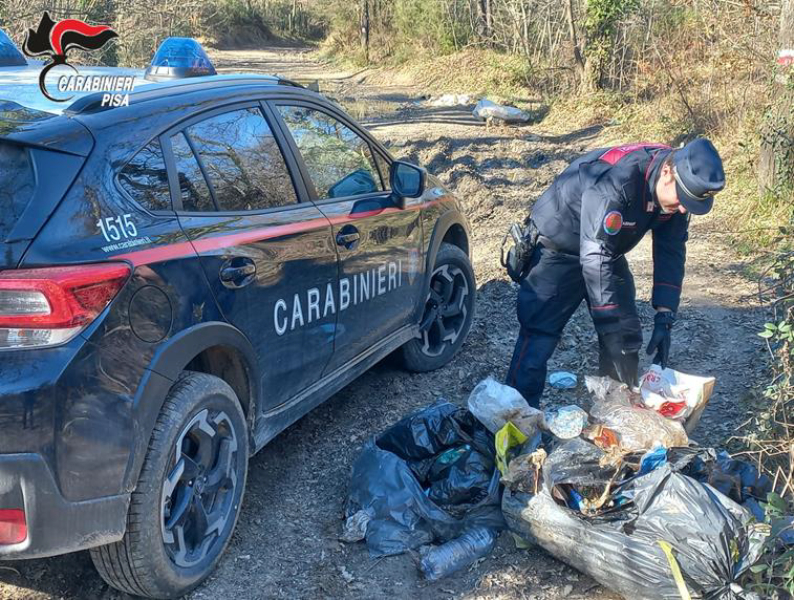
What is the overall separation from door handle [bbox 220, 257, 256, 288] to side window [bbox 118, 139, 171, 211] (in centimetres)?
31

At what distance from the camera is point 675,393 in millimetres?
3605

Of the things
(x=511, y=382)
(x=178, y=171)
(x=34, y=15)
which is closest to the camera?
(x=178, y=171)

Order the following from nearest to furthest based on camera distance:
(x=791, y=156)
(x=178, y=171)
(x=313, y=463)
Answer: (x=178, y=171) → (x=313, y=463) → (x=791, y=156)

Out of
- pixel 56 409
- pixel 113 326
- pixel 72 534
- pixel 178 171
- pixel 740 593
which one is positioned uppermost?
pixel 178 171

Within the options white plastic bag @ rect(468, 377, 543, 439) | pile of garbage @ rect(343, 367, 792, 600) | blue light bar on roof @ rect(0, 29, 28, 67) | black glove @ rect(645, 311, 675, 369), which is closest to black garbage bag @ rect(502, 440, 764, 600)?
pile of garbage @ rect(343, 367, 792, 600)

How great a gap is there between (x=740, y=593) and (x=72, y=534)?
2.22 metres

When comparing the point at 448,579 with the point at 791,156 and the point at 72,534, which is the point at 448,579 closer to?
the point at 72,534

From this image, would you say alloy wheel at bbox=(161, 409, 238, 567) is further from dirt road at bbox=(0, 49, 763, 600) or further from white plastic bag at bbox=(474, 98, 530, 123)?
white plastic bag at bbox=(474, 98, 530, 123)

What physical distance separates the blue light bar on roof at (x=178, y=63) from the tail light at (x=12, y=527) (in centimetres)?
210

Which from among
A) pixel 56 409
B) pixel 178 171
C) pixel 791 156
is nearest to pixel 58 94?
pixel 178 171

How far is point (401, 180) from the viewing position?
4.29m

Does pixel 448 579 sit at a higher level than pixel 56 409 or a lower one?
lower

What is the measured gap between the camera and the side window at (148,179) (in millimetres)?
2771

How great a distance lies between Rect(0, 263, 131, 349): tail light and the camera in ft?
7.61
